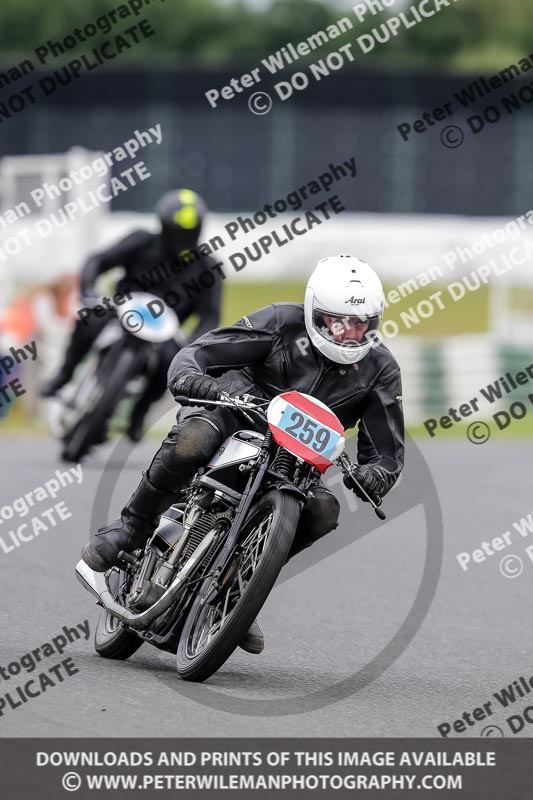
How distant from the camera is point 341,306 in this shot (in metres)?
6.02

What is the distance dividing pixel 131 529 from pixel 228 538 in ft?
2.22

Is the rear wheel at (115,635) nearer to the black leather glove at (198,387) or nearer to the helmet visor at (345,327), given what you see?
the black leather glove at (198,387)

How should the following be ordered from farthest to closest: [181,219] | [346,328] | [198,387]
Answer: [181,219], [346,328], [198,387]

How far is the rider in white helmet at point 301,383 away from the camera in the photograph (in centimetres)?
603

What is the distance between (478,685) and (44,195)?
1422cm

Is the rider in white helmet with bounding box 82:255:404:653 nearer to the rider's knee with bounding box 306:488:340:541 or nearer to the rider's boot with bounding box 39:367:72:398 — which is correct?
the rider's knee with bounding box 306:488:340:541

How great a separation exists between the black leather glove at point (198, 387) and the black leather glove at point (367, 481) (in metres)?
0.56

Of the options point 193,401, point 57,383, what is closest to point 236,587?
point 193,401

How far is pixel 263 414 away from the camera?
19.7 ft

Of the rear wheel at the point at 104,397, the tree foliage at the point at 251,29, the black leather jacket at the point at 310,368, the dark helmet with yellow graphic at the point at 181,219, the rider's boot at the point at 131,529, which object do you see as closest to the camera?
the black leather jacket at the point at 310,368

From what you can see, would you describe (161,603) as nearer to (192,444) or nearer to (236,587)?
(236,587)

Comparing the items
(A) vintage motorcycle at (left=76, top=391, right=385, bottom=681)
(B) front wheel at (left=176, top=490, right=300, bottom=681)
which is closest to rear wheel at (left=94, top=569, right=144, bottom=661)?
(A) vintage motorcycle at (left=76, top=391, right=385, bottom=681)
